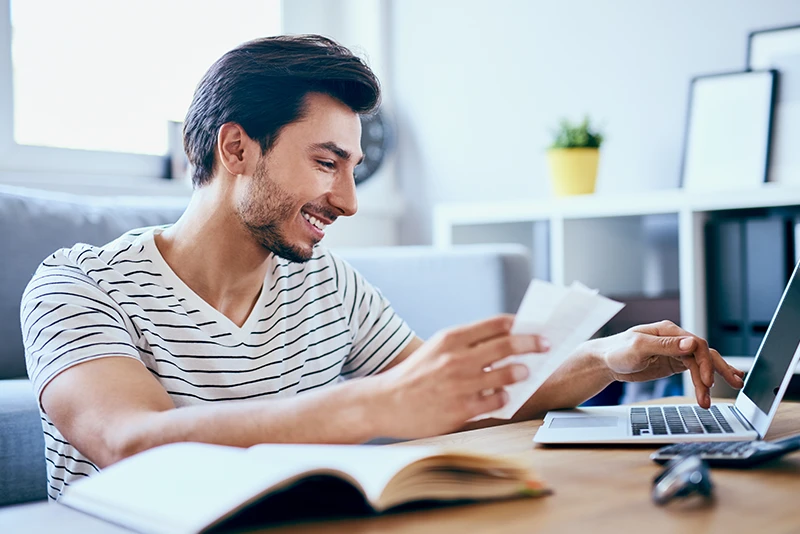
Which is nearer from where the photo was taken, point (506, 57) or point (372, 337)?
point (372, 337)

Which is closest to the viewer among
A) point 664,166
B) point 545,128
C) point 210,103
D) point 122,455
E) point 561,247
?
point 122,455

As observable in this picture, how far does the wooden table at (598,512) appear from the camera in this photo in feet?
2.06

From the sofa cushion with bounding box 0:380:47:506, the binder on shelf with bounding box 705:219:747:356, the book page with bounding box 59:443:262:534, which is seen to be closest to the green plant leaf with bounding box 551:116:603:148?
the binder on shelf with bounding box 705:219:747:356

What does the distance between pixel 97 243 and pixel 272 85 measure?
688 millimetres

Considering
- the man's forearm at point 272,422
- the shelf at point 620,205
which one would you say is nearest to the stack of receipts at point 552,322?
the man's forearm at point 272,422

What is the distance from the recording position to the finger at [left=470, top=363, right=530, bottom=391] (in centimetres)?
73

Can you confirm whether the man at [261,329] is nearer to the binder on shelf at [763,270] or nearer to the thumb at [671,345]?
the thumb at [671,345]

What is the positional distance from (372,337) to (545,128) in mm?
1662

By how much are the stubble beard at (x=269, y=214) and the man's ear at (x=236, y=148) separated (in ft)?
0.07

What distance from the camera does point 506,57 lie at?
3041 mm

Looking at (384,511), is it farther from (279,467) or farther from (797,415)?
(797,415)

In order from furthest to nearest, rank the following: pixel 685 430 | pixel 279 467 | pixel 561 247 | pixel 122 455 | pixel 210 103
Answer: pixel 561 247 → pixel 210 103 → pixel 685 430 → pixel 122 455 → pixel 279 467

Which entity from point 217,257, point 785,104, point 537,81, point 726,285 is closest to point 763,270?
point 726,285

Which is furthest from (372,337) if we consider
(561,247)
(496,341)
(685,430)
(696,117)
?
(696,117)
